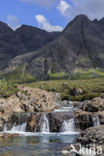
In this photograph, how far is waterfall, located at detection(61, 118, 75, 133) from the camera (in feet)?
233

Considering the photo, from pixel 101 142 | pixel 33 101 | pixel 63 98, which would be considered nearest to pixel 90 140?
pixel 101 142

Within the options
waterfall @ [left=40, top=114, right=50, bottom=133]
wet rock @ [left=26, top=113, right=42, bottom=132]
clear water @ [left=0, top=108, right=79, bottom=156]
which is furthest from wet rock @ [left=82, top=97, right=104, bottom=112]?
wet rock @ [left=26, top=113, right=42, bottom=132]

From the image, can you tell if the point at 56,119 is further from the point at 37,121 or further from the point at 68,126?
the point at 37,121

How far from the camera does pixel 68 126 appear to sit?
71.9 meters

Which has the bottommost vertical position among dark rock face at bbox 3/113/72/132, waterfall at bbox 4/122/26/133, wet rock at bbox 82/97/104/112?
waterfall at bbox 4/122/26/133

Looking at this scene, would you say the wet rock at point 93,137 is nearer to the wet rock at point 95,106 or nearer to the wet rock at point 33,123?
the wet rock at point 33,123

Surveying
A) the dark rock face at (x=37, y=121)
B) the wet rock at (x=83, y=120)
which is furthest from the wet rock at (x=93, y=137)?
the dark rock face at (x=37, y=121)

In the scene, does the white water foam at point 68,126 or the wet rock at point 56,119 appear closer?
the white water foam at point 68,126

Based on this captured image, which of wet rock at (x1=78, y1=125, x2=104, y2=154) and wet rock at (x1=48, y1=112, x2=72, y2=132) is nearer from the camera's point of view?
wet rock at (x1=78, y1=125, x2=104, y2=154)

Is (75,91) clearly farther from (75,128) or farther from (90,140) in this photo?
(90,140)

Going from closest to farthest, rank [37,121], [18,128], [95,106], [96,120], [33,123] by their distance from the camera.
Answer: [96,120] → [33,123] → [37,121] → [18,128] → [95,106]

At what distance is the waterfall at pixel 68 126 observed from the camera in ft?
233

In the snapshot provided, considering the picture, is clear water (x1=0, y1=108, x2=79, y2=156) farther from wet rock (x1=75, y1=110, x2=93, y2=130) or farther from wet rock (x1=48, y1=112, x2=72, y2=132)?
wet rock (x1=75, y1=110, x2=93, y2=130)

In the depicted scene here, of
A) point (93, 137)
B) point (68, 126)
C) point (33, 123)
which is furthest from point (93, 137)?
point (33, 123)
